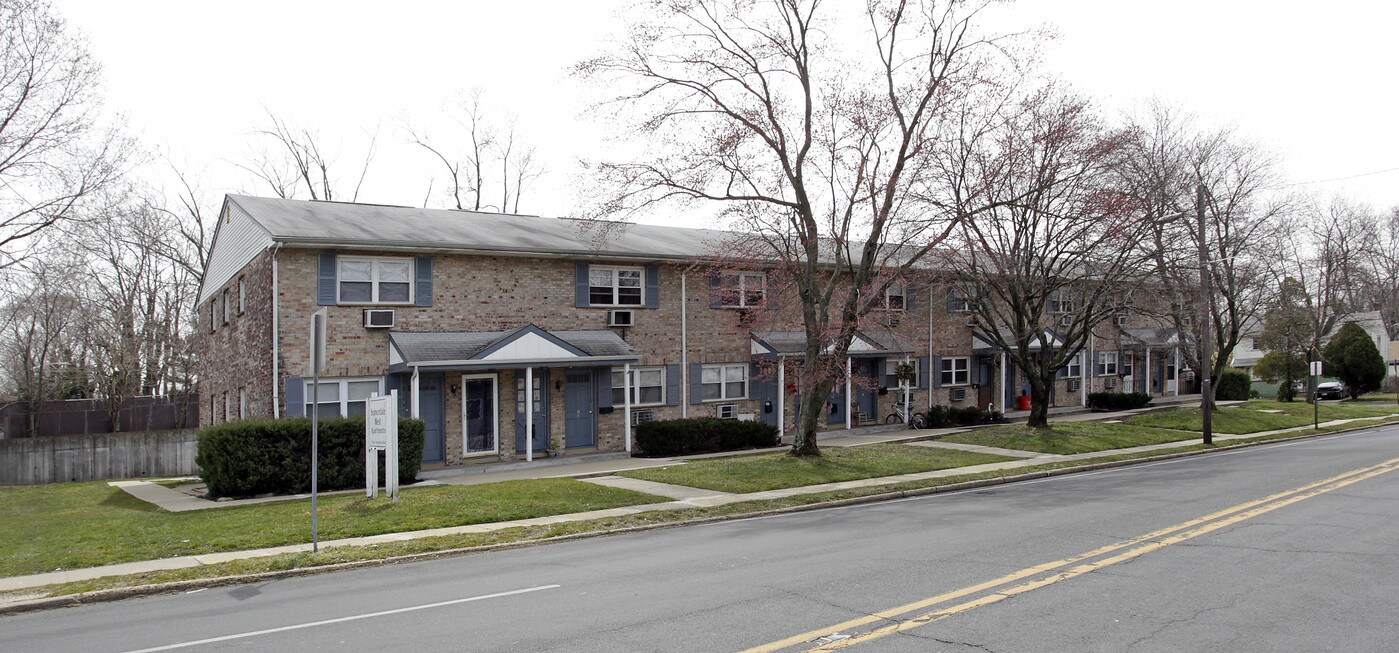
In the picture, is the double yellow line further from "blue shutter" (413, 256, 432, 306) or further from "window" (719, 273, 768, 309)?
"blue shutter" (413, 256, 432, 306)

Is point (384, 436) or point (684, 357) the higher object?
point (684, 357)

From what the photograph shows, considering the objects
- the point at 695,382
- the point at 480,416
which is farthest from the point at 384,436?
the point at 695,382

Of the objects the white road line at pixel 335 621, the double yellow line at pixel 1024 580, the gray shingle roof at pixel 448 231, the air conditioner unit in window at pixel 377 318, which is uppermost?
the gray shingle roof at pixel 448 231

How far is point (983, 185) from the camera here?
22172 mm

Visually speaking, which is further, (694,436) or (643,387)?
(643,387)

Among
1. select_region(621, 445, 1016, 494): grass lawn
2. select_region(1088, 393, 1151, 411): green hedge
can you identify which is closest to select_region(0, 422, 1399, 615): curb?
select_region(621, 445, 1016, 494): grass lawn

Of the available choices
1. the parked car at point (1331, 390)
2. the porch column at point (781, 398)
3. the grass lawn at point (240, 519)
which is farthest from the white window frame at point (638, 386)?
the parked car at point (1331, 390)

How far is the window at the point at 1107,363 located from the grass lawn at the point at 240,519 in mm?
31275

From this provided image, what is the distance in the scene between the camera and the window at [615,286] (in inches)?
964

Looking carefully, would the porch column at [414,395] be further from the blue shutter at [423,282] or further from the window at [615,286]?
the window at [615,286]

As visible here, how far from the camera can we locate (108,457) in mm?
26078

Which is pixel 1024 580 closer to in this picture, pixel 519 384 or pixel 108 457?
pixel 519 384

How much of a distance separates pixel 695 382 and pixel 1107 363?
24.4 metres

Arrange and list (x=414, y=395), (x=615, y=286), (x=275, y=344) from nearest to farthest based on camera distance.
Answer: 1. (x=275, y=344)
2. (x=414, y=395)
3. (x=615, y=286)
